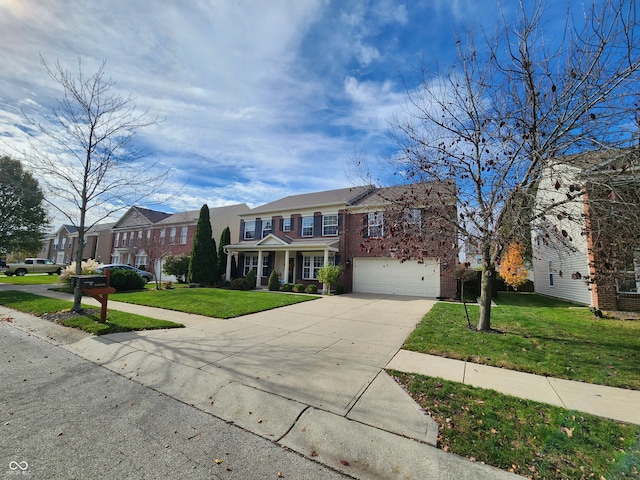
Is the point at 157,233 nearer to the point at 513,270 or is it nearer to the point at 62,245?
the point at 62,245

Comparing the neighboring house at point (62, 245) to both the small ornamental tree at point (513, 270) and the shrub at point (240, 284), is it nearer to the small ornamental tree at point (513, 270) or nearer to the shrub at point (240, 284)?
the shrub at point (240, 284)

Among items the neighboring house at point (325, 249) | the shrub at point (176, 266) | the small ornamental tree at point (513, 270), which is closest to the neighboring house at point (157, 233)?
the shrub at point (176, 266)

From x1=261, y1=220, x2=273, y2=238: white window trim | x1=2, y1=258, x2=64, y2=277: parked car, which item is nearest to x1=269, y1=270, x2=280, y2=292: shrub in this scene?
x1=261, y1=220, x2=273, y2=238: white window trim

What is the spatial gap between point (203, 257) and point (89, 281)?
14.6 m

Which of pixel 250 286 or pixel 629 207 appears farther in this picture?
pixel 250 286

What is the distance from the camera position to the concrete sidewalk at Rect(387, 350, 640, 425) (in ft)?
12.3

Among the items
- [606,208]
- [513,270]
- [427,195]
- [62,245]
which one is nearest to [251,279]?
[427,195]

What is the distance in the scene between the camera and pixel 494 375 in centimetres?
480

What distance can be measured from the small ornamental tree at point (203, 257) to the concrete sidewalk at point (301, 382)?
13.3 m

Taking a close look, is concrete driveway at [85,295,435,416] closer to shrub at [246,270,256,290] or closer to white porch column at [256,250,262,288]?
shrub at [246,270,256,290]

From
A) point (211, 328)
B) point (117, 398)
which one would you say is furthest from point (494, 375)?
point (211, 328)

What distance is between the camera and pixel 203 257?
2239cm

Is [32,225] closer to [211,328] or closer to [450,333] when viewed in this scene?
[211,328]

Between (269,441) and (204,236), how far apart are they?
21502mm
